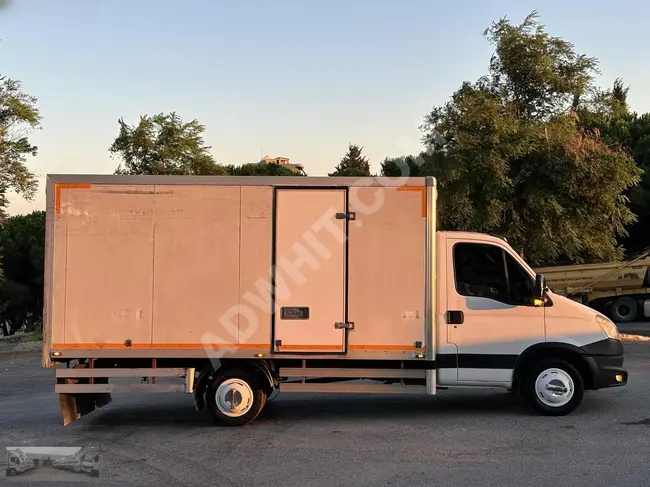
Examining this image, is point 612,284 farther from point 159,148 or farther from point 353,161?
point 353,161

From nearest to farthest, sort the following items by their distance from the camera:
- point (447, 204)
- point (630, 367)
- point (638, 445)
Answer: point (638, 445) < point (630, 367) < point (447, 204)

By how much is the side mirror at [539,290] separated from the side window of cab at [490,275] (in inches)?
2.9

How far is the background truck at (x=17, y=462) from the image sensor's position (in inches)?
259

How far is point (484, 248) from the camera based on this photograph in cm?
846

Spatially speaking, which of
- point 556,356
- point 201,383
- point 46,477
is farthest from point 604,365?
point 46,477

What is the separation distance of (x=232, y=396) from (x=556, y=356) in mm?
4086

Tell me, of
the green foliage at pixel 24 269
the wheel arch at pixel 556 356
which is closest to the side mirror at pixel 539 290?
the wheel arch at pixel 556 356

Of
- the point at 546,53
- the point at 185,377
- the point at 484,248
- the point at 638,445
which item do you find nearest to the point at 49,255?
the point at 185,377

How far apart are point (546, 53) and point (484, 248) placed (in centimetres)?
1156

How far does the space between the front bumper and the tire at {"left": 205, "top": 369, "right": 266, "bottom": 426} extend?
415cm

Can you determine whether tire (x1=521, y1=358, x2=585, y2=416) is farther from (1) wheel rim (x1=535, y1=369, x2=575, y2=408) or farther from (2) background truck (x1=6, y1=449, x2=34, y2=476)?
(2) background truck (x1=6, y1=449, x2=34, y2=476)

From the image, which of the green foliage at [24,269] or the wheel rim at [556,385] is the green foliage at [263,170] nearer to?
the green foliage at [24,269]

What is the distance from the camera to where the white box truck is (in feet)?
26.1

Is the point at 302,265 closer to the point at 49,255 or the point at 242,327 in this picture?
the point at 242,327
